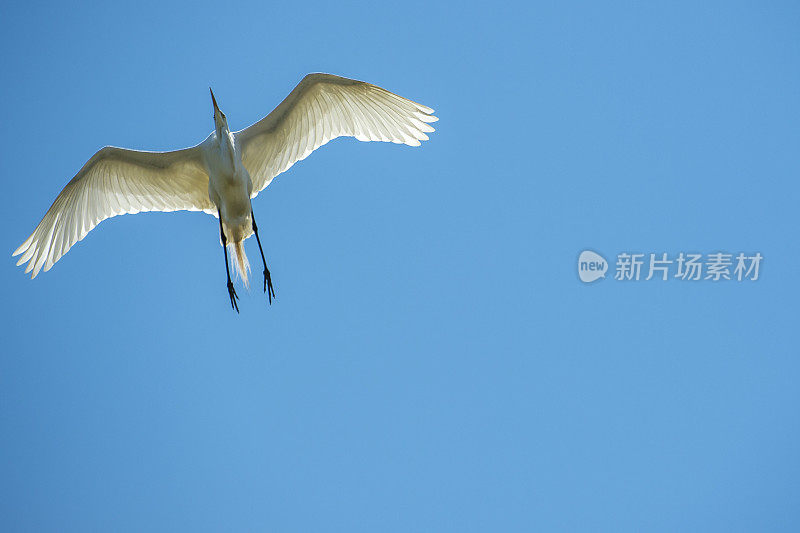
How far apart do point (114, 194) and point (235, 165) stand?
1489mm

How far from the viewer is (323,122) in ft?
35.7

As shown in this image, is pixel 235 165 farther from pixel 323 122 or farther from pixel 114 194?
pixel 114 194

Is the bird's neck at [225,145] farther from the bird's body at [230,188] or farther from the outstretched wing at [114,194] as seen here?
the outstretched wing at [114,194]

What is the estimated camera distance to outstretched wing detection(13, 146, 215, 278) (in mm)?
10727

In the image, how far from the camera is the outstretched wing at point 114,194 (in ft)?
35.2

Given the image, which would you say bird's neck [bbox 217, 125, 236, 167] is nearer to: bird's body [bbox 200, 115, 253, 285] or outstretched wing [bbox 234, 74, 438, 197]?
bird's body [bbox 200, 115, 253, 285]

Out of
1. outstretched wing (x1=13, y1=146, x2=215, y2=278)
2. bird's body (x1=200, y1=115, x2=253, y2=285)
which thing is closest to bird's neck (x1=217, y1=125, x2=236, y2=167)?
bird's body (x1=200, y1=115, x2=253, y2=285)

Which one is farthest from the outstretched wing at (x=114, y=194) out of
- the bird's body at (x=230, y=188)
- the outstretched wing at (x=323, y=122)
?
the outstretched wing at (x=323, y=122)

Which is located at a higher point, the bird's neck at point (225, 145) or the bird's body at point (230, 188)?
the bird's neck at point (225, 145)

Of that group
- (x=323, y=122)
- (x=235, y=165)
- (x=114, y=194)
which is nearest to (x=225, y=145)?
(x=235, y=165)

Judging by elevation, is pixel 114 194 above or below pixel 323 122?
below

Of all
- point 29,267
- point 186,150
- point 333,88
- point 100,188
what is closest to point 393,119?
point 333,88

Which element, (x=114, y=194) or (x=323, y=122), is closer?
(x=323, y=122)

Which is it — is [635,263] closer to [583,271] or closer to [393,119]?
[583,271]
